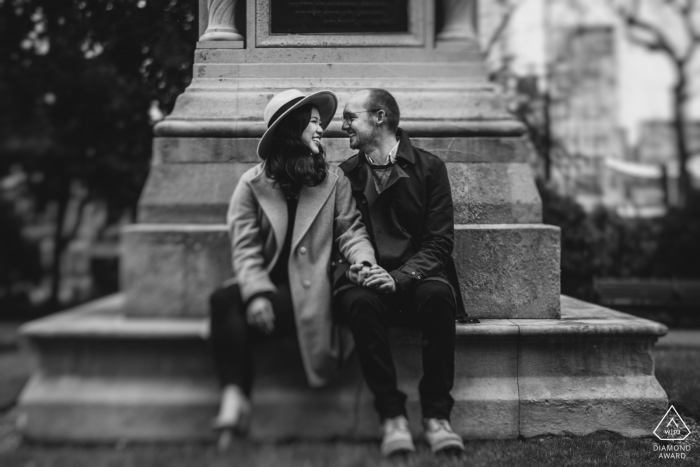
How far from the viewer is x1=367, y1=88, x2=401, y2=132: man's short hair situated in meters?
4.24

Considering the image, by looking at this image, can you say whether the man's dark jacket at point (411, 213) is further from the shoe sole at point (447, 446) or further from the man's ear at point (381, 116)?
the shoe sole at point (447, 446)

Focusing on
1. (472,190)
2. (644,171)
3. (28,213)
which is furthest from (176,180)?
(644,171)

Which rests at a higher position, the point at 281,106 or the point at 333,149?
the point at 281,106

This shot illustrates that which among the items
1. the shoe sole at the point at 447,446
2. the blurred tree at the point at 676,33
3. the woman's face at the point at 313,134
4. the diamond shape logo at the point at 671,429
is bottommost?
the diamond shape logo at the point at 671,429

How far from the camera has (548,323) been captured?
162 inches

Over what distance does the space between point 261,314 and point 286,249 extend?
0.49 metres

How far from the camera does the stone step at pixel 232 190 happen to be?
4363mm

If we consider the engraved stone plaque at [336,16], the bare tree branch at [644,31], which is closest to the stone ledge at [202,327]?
the engraved stone plaque at [336,16]

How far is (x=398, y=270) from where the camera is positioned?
151 inches

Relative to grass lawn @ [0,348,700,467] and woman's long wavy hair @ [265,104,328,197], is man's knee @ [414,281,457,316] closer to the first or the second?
grass lawn @ [0,348,700,467]

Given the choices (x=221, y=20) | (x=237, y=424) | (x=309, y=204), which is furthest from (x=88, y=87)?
(x=237, y=424)

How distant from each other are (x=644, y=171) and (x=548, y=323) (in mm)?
18133

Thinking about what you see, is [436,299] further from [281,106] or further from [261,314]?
[281,106]

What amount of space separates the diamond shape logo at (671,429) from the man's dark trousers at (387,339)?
1317 mm
